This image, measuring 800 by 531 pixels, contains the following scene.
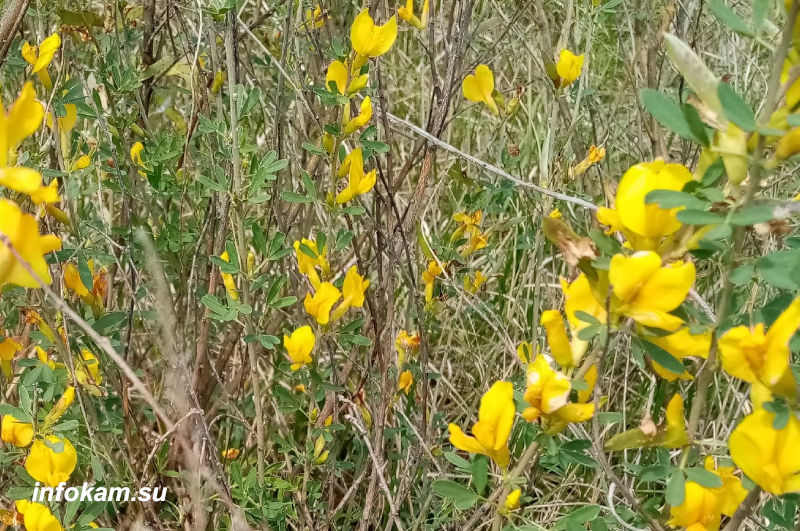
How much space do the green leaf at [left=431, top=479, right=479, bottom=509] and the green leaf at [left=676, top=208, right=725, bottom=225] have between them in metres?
0.34

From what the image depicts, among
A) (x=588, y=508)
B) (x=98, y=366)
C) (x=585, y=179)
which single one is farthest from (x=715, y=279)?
(x=98, y=366)

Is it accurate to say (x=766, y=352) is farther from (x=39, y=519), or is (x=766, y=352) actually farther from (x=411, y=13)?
(x=411, y=13)

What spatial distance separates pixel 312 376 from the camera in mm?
1132

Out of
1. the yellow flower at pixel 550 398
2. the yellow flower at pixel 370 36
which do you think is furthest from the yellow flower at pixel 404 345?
the yellow flower at pixel 550 398

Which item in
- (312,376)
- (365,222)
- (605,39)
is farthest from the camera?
(605,39)

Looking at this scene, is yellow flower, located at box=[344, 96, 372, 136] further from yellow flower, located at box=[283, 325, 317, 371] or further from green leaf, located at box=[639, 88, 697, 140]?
green leaf, located at box=[639, 88, 697, 140]

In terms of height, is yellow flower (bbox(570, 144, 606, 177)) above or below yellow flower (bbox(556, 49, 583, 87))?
below

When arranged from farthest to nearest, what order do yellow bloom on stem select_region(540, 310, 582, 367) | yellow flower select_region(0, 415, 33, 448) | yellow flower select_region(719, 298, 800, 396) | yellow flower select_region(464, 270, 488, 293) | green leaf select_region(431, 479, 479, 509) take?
yellow flower select_region(464, 270, 488, 293)
yellow flower select_region(0, 415, 33, 448)
green leaf select_region(431, 479, 479, 509)
yellow bloom on stem select_region(540, 310, 582, 367)
yellow flower select_region(719, 298, 800, 396)

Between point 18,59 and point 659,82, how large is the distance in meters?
1.28

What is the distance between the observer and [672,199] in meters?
0.51

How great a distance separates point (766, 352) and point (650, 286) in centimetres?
9

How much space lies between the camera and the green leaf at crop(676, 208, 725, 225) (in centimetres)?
51

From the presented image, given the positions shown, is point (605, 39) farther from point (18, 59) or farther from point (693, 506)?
point (693, 506)

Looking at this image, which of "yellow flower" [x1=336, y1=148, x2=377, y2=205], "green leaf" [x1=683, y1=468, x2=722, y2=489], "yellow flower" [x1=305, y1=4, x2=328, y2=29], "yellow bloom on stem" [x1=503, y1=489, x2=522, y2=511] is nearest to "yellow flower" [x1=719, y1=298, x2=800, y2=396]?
"green leaf" [x1=683, y1=468, x2=722, y2=489]
